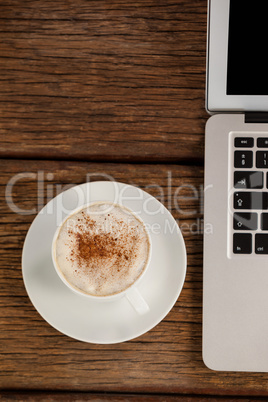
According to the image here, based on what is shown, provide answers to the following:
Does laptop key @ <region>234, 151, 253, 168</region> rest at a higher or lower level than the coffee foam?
higher

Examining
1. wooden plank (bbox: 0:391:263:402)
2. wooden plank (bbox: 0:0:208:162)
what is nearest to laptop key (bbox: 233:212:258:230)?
wooden plank (bbox: 0:0:208:162)

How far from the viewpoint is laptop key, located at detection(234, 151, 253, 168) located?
602 millimetres

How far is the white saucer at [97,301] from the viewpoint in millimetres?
608

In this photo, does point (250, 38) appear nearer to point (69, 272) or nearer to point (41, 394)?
point (69, 272)

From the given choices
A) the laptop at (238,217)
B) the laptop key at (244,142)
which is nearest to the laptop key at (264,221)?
the laptop at (238,217)

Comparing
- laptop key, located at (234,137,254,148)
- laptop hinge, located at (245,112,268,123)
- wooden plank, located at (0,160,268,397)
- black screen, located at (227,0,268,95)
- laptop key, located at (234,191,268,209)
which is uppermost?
black screen, located at (227,0,268,95)

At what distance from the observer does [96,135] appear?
66 cm

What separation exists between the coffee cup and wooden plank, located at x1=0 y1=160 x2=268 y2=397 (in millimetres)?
72

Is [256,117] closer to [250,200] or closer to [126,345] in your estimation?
[250,200]

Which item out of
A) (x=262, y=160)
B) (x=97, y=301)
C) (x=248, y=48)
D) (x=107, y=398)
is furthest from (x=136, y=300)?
(x=248, y=48)

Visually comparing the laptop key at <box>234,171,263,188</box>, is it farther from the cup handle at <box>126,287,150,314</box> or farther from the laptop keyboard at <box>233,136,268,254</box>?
the cup handle at <box>126,287,150,314</box>

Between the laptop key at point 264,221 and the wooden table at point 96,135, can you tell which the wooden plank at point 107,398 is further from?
the laptop key at point 264,221

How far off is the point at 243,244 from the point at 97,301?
9.1 inches

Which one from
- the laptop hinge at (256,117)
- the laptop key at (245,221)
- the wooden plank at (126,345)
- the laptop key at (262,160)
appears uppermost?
the laptop hinge at (256,117)
